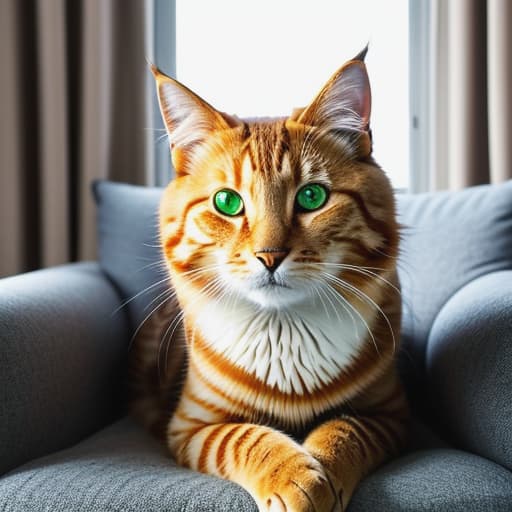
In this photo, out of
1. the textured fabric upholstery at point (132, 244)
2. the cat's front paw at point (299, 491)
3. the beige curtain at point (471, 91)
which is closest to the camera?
the cat's front paw at point (299, 491)

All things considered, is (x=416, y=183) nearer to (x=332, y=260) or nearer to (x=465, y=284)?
(x=465, y=284)

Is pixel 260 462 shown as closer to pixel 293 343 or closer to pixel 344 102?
pixel 293 343

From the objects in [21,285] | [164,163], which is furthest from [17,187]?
[21,285]

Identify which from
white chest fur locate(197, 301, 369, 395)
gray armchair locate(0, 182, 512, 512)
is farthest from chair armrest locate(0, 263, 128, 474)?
white chest fur locate(197, 301, 369, 395)

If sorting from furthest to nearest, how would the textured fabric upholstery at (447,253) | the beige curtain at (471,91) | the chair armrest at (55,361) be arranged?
the beige curtain at (471,91)
the textured fabric upholstery at (447,253)
the chair armrest at (55,361)

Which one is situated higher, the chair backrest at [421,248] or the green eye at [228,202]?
the green eye at [228,202]

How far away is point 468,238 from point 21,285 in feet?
3.32

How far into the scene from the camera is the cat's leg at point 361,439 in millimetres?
830

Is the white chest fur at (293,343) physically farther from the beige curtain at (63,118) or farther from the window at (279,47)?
the window at (279,47)

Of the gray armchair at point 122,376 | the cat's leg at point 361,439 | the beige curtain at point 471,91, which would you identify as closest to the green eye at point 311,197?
the gray armchair at point 122,376

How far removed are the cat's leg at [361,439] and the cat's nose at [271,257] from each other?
30 centimetres

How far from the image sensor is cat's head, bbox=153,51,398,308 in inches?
33.9

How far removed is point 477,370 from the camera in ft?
3.16

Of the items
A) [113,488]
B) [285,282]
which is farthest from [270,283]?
[113,488]
